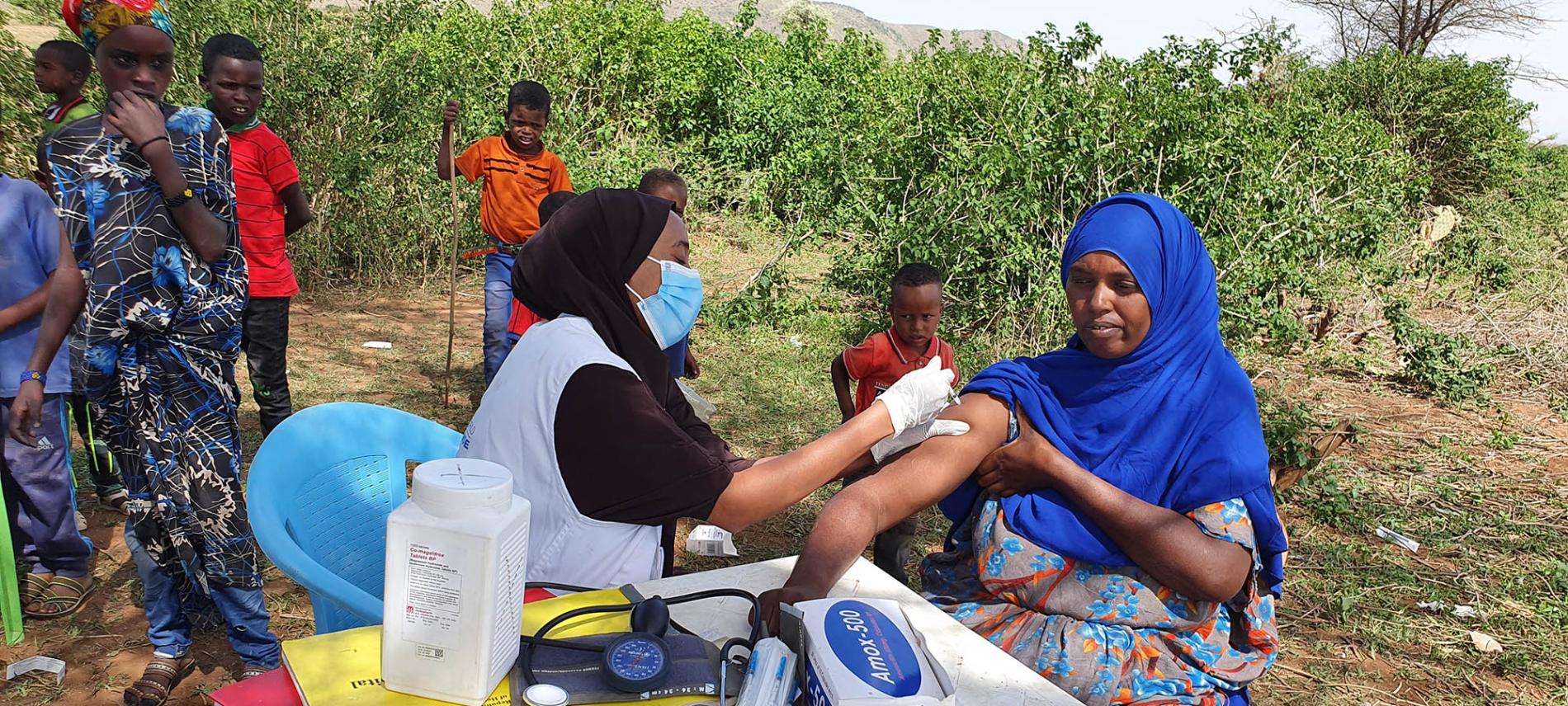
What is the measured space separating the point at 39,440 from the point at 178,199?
142cm

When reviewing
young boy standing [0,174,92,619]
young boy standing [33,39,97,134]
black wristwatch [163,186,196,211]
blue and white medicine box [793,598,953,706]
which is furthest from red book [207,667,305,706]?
young boy standing [33,39,97,134]

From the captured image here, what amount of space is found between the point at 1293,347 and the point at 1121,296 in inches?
223

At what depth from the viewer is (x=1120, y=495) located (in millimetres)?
2098

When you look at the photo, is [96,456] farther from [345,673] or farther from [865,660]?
[865,660]

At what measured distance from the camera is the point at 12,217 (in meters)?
3.22

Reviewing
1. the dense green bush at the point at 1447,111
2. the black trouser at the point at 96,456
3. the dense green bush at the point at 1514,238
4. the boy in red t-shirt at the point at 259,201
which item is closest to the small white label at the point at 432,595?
the boy in red t-shirt at the point at 259,201

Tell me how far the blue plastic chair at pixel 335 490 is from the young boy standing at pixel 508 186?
2.88m

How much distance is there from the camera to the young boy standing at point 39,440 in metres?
3.26

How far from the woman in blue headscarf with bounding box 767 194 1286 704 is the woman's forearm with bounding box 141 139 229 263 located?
5.45ft

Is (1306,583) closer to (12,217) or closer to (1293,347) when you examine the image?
(1293,347)

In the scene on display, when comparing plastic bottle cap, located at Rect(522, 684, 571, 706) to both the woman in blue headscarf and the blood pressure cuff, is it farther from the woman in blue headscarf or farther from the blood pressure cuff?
the woman in blue headscarf

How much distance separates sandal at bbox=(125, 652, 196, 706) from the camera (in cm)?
282

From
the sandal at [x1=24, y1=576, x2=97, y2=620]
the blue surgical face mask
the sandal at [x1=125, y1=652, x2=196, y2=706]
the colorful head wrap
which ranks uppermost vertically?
the colorful head wrap

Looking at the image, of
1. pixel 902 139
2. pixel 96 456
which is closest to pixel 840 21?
pixel 902 139
